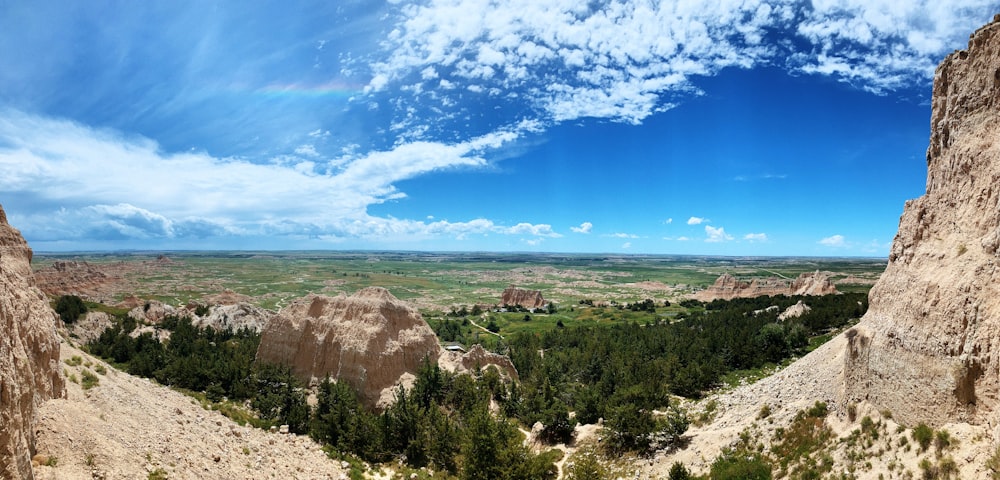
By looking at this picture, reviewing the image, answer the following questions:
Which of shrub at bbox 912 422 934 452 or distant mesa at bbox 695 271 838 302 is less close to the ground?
shrub at bbox 912 422 934 452

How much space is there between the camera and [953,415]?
57.3 ft

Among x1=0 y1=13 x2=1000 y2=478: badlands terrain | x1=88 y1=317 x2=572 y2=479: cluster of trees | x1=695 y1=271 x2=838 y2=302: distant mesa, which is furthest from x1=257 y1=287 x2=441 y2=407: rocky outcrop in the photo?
x1=695 y1=271 x2=838 y2=302: distant mesa

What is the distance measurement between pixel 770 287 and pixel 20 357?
159341mm

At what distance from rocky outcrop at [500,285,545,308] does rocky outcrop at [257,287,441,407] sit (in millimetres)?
111491

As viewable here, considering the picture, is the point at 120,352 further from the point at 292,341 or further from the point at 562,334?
the point at 562,334

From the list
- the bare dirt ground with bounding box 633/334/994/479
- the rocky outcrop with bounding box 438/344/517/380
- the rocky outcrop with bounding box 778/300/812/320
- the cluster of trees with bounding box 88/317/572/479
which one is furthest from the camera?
the rocky outcrop with bounding box 778/300/812/320

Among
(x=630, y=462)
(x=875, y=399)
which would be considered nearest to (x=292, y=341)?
(x=630, y=462)

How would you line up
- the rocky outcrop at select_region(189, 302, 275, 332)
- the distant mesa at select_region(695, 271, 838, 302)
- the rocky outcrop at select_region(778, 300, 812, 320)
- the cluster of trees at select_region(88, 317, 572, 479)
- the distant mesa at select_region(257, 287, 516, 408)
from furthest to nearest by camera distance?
the distant mesa at select_region(695, 271, 838, 302) < the rocky outcrop at select_region(189, 302, 275, 332) < the rocky outcrop at select_region(778, 300, 812, 320) < the distant mesa at select_region(257, 287, 516, 408) < the cluster of trees at select_region(88, 317, 572, 479)

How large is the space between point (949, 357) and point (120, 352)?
65.9 meters

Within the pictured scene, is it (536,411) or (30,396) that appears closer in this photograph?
(30,396)

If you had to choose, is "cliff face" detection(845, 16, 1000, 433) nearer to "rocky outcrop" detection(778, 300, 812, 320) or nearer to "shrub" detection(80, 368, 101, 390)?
"shrub" detection(80, 368, 101, 390)

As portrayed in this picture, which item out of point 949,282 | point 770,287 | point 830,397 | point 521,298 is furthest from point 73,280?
point 770,287

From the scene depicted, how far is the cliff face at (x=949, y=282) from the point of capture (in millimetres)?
16906

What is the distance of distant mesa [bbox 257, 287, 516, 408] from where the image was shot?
40750 millimetres
